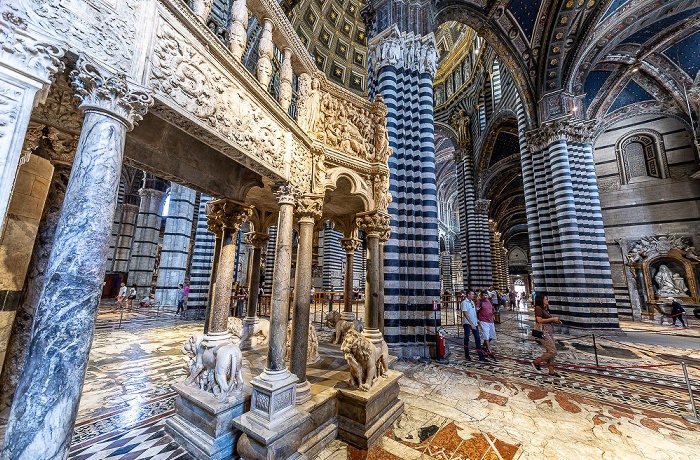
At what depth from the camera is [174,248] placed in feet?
44.9

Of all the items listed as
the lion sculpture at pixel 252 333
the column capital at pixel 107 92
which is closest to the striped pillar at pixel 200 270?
the lion sculpture at pixel 252 333

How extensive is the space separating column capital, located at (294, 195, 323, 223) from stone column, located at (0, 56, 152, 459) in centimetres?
203

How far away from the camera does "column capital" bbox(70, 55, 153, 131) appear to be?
1.70 meters

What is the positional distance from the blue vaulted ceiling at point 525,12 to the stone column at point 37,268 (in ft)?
50.6

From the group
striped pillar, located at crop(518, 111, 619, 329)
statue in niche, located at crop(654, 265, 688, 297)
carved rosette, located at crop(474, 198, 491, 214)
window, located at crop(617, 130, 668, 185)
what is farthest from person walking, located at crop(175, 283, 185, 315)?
window, located at crop(617, 130, 668, 185)

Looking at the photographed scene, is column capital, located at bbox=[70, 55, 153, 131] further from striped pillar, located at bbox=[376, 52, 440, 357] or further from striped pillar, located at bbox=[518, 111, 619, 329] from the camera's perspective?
striped pillar, located at bbox=[518, 111, 619, 329]

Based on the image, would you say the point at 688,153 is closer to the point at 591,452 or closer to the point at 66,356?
the point at 591,452

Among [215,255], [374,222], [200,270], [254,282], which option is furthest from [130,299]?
[374,222]

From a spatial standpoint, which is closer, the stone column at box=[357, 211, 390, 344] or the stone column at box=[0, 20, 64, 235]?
the stone column at box=[0, 20, 64, 235]

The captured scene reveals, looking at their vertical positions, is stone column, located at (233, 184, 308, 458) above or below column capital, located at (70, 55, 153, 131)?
below

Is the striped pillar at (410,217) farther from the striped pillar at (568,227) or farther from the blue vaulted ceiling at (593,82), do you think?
the blue vaulted ceiling at (593,82)

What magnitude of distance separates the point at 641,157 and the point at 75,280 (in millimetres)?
23354

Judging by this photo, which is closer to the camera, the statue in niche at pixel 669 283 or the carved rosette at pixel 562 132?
the carved rosette at pixel 562 132

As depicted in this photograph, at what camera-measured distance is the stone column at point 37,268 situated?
8.21ft
